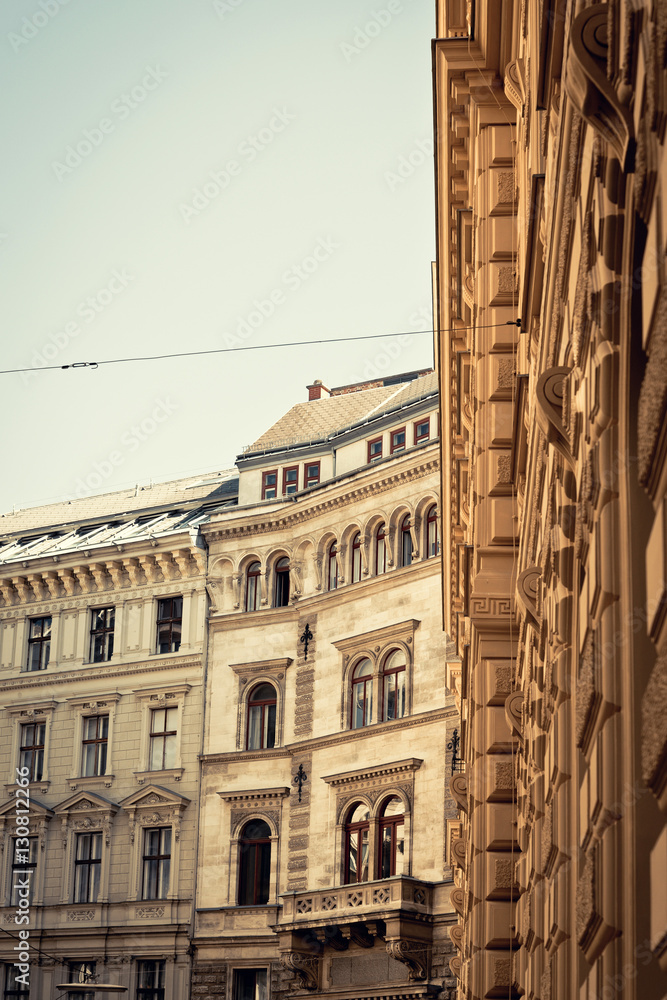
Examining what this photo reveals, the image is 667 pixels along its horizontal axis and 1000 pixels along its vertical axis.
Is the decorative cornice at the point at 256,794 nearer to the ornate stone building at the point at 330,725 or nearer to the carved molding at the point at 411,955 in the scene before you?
the ornate stone building at the point at 330,725

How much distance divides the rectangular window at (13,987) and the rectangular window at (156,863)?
15.0 feet

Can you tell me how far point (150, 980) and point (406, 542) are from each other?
1395 cm

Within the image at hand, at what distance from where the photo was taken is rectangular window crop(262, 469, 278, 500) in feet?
137

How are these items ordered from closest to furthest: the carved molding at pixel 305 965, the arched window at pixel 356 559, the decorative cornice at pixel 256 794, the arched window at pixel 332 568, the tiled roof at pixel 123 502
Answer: the carved molding at pixel 305 965
the decorative cornice at pixel 256 794
the arched window at pixel 356 559
the arched window at pixel 332 568
the tiled roof at pixel 123 502

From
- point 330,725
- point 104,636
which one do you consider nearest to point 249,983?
point 330,725

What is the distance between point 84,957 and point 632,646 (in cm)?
3724

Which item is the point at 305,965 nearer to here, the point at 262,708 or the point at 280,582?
the point at 262,708

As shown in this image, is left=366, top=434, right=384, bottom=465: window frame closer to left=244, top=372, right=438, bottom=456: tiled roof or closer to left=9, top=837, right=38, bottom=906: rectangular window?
left=244, top=372, right=438, bottom=456: tiled roof

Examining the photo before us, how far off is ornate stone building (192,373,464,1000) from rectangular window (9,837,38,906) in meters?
5.81

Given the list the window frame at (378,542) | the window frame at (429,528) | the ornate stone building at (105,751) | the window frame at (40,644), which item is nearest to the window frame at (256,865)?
the ornate stone building at (105,751)

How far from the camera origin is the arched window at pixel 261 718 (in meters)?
39.1

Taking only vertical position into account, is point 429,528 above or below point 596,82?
above

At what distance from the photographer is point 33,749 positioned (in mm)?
42750

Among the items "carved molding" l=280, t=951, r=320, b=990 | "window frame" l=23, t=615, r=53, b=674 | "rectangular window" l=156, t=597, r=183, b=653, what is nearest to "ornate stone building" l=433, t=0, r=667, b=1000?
"carved molding" l=280, t=951, r=320, b=990
